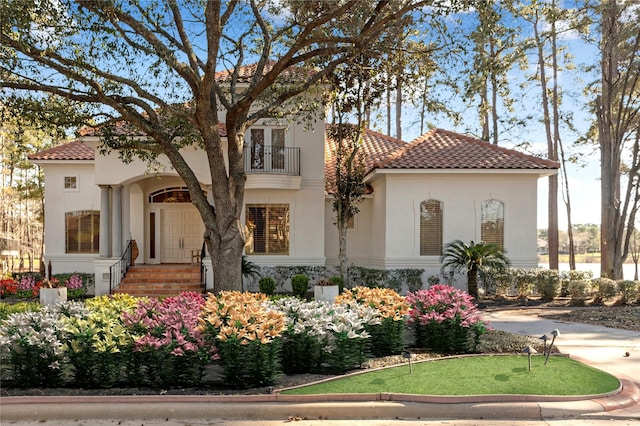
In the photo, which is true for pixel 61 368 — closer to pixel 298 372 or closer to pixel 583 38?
pixel 298 372

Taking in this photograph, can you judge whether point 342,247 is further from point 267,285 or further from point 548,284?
point 548,284

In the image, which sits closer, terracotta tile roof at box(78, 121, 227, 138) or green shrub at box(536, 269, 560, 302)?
terracotta tile roof at box(78, 121, 227, 138)

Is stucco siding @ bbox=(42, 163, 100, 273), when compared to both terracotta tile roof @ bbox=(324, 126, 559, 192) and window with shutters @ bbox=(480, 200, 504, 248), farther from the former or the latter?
window with shutters @ bbox=(480, 200, 504, 248)

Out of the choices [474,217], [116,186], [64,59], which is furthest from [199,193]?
[474,217]

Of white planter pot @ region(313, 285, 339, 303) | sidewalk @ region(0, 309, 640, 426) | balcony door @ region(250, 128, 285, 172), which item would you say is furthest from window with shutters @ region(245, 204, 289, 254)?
sidewalk @ region(0, 309, 640, 426)

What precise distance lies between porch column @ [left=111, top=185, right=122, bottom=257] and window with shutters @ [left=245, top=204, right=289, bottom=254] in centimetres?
436

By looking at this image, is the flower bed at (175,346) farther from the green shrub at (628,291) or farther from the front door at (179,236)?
the front door at (179,236)

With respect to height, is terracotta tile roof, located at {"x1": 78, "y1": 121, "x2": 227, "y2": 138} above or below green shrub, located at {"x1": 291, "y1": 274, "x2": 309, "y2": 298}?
above

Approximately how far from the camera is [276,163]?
20469 mm

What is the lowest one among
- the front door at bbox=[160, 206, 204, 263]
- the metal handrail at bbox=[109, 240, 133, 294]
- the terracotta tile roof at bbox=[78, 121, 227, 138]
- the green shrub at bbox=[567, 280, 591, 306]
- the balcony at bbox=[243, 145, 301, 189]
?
the green shrub at bbox=[567, 280, 591, 306]

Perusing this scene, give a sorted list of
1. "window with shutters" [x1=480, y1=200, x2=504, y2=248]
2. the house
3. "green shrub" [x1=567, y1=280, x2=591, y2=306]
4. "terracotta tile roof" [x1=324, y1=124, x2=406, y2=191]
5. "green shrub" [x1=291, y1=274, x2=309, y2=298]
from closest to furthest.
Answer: "green shrub" [x1=567, y1=280, x2=591, y2=306]
"green shrub" [x1=291, y1=274, x2=309, y2=298]
the house
"window with shutters" [x1=480, y1=200, x2=504, y2=248]
"terracotta tile roof" [x1=324, y1=124, x2=406, y2=191]

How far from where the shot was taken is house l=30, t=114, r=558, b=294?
64.6 ft

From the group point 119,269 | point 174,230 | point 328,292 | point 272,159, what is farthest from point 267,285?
point 328,292

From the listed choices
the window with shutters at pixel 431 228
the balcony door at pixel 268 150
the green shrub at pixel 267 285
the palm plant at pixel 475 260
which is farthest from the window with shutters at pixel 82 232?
the palm plant at pixel 475 260
